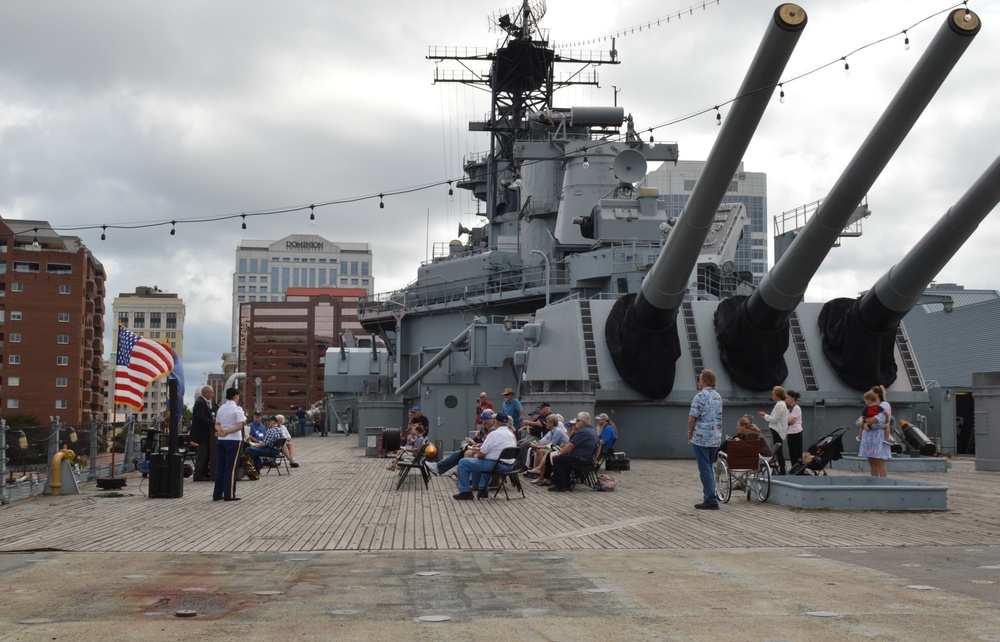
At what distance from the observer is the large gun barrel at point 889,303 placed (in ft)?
47.2

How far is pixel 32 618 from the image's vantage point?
5121 mm

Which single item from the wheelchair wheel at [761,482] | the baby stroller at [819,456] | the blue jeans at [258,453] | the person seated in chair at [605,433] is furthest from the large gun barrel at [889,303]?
the blue jeans at [258,453]

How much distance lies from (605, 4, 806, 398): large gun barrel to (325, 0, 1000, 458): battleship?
3 centimetres

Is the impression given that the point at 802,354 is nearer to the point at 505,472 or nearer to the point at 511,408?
the point at 511,408

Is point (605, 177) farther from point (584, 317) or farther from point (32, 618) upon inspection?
point (32, 618)

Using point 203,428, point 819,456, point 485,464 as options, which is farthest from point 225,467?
point 819,456

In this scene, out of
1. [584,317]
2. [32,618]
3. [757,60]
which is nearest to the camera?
[32,618]

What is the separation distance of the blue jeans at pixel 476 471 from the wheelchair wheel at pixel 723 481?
2.48 meters

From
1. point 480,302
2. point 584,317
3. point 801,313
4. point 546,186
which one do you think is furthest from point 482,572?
point 546,186

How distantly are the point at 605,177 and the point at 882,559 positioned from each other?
23110 millimetres

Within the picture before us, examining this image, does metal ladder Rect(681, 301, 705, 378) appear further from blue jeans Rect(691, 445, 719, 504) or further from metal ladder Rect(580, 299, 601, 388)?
blue jeans Rect(691, 445, 719, 504)

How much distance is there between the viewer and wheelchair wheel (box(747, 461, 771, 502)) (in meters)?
11.2

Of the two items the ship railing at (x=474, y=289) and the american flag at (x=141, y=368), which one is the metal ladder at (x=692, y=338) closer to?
the ship railing at (x=474, y=289)

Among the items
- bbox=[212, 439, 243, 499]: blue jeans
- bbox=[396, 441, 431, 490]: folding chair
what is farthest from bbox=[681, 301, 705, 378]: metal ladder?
bbox=[212, 439, 243, 499]: blue jeans
